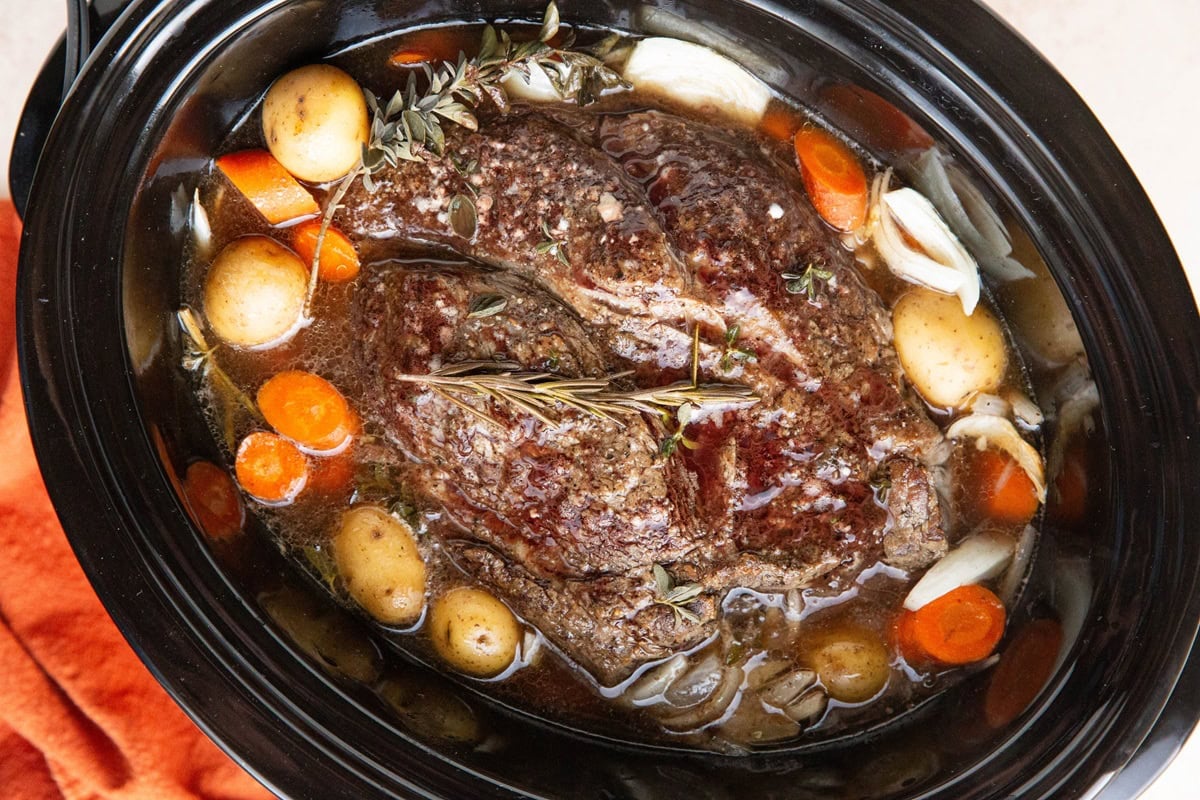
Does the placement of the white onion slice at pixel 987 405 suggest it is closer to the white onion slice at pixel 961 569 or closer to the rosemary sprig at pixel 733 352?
the white onion slice at pixel 961 569

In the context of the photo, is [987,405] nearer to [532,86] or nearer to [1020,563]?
[1020,563]

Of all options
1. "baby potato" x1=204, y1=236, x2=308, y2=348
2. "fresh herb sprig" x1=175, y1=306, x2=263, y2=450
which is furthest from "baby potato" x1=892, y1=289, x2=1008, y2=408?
"fresh herb sprig" x1=175, y1=306, x2=263, y2=450

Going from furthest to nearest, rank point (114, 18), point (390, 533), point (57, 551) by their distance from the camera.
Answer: point (57, 551) < point (390, 533) < point (114, 18)

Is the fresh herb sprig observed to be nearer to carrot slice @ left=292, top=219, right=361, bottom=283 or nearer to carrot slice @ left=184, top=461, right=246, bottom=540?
carrot slice @ left=184, top=461, right=246, bottom=540

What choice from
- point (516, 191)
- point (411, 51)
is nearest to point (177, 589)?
point (516, 191)

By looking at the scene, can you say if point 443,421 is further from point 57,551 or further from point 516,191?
point 57,551

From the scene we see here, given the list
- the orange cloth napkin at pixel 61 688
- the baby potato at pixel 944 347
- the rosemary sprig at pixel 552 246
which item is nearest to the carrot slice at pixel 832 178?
the baby potato at pixel 944 347

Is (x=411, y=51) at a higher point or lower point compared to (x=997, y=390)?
higher
